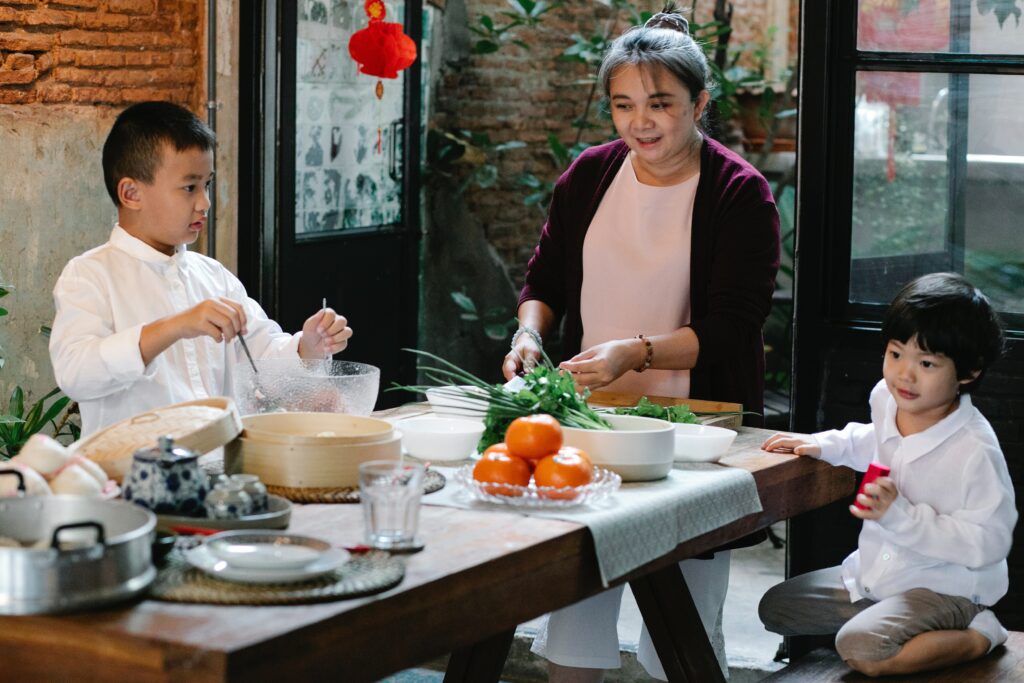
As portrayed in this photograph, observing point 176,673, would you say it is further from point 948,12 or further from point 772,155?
point 772,155

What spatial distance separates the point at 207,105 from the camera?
195 inches

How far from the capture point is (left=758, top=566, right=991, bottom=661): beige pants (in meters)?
2.70

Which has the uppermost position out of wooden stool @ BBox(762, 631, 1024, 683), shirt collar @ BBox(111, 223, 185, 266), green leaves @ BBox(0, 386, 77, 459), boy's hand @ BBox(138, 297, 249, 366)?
shirt collar @ BBox(111, 223, 185, 266)

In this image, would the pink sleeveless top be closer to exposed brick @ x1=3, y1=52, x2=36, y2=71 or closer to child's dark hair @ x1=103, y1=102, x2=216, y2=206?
child's dark hair @ x1=103, y1=102, x2=216, y2=206

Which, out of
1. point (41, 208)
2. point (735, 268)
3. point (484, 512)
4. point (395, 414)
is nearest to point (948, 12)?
point (735, 268)

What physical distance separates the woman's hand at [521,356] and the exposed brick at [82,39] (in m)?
2.12

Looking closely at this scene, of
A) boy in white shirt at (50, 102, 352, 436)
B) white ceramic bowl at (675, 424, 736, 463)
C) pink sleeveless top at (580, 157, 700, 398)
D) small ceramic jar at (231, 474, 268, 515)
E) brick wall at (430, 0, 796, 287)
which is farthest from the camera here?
brick wall at (430, 0, 796, 287)

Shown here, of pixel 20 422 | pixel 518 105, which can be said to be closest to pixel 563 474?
pixel 20 422

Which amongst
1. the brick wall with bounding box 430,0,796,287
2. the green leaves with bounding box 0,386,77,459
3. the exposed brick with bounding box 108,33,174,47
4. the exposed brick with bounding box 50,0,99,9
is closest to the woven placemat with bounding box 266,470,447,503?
the green leaves with bounding box 0,386,77,459

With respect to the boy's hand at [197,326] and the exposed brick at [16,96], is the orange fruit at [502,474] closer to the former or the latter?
the boy's hand at [197,326]

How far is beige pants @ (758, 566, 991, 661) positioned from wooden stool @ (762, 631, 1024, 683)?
5 centimetres

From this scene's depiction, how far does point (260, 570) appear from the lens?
187cm

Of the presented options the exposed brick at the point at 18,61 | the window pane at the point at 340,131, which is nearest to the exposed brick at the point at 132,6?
the exposed brick at the point at 18,61

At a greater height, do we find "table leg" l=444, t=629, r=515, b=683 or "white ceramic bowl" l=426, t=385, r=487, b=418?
"white ceramic bowl" l=426, t=385, r=487, b=418
